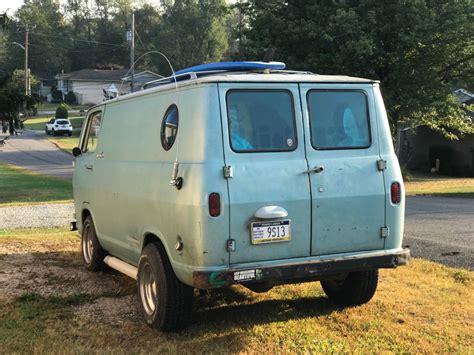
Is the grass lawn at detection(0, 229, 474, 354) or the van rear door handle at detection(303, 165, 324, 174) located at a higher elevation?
the van rear door handle at detection(303, 165, 324, 174)

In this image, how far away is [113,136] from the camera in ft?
20.7

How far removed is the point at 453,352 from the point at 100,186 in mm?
4098

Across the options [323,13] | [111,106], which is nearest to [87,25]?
[323,13]

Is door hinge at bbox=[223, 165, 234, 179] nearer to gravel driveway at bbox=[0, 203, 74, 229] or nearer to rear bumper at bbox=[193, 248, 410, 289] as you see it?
rear bumper at bbox=[193, 248, 410, 289]

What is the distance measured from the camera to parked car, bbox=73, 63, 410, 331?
441 cm

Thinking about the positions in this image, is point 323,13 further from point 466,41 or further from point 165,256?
point 165,256

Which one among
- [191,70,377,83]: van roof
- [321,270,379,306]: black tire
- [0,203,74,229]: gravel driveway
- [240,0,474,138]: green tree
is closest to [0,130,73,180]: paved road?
[0,203,74,229]: gravel driveway

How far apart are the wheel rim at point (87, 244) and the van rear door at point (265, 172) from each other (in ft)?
11.3

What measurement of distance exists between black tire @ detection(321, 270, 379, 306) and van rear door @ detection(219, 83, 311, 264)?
3.80 feet

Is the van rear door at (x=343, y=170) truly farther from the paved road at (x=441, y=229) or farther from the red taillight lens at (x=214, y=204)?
the paved road at (x=441, y=229)

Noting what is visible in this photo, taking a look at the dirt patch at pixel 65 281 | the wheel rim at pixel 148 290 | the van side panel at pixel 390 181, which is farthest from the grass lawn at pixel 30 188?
the van side panel at pixel 390 181

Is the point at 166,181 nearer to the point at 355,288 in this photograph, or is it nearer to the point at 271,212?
the point at 271,212

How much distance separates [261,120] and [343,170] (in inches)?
33.0

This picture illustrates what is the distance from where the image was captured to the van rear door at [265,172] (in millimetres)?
4453
